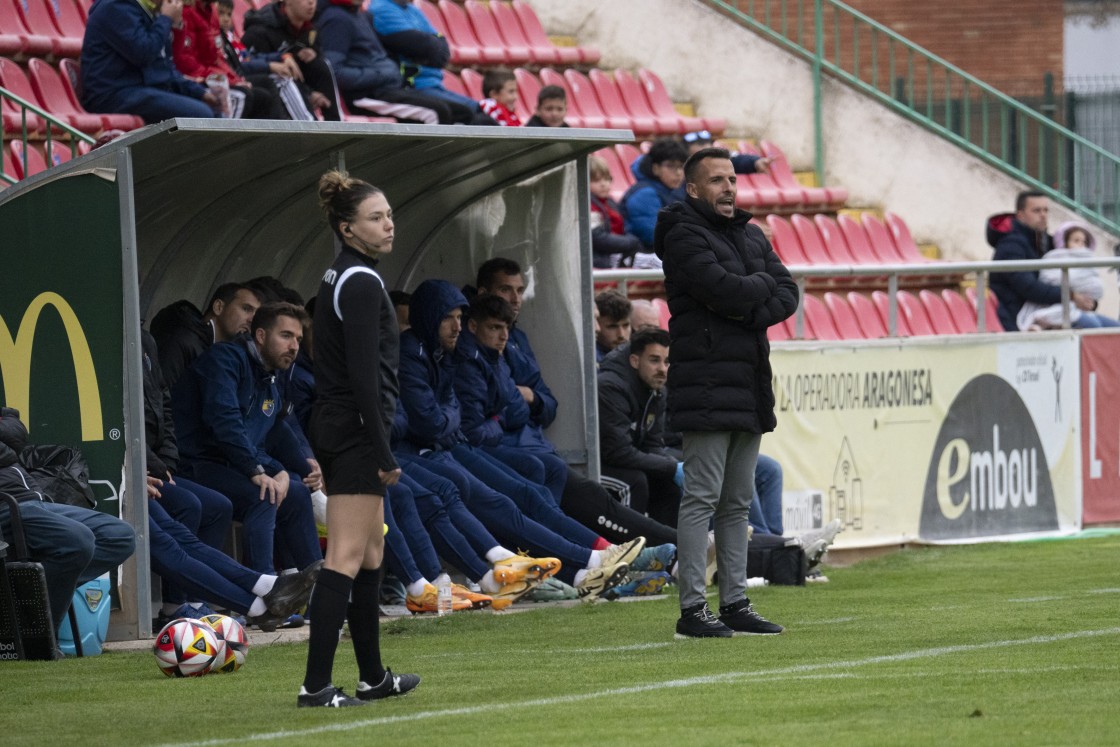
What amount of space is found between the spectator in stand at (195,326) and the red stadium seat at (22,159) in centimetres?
237

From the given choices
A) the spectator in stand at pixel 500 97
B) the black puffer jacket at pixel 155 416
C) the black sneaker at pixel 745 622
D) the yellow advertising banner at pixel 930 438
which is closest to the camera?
the black sneaker at pixel 745 622

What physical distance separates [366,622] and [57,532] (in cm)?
215

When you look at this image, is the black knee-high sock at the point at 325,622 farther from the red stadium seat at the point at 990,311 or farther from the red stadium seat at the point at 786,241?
the red stadium seat at the point at 786,241

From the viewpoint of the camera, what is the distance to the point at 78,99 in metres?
12.9

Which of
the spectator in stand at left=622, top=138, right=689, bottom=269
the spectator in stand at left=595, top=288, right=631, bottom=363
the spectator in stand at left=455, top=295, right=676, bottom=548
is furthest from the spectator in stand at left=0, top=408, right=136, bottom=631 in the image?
the spectator in stand at left=622, top=138, right=689, bottom=269

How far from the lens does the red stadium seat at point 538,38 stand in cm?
1820

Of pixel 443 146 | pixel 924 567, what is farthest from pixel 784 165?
pixel 443 146

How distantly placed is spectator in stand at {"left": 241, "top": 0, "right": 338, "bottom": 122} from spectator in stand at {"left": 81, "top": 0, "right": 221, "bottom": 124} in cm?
111

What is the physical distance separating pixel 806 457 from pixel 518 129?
11.9ft

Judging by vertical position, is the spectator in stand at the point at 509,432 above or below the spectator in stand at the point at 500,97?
below

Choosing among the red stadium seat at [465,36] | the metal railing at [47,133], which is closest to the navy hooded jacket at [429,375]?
the metal railing at [47,133]

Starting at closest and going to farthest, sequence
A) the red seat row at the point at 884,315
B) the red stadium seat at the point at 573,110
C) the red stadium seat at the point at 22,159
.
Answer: the red stadium seat at the point at 22,159 → the red seat row at the point at 884,315 → the red stadium seat at the point at 573,110

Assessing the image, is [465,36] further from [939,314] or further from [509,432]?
[509,432]

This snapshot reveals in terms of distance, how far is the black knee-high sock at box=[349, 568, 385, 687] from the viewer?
626 cm
